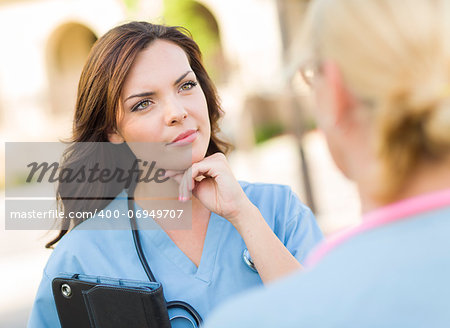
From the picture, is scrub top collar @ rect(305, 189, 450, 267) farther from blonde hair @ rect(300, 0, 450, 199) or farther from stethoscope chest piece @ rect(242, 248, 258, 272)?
stethoscope chest piece @ rect(242, 248, 258, 272)

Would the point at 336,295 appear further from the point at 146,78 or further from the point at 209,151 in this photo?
the point at 209,151

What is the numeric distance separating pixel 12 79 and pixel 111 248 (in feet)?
43.1

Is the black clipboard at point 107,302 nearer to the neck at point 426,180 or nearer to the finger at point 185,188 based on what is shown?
the finger at point 185,188

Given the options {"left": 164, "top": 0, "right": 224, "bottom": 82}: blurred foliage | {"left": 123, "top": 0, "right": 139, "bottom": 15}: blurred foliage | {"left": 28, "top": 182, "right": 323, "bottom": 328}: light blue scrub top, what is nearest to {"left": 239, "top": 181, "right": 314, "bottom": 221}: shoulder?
{"left": 28, "top": 182, "right": 323, "bottom": 328}: light blue scrub top

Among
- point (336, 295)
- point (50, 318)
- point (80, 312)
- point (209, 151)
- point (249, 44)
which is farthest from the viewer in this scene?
point (249, 44)

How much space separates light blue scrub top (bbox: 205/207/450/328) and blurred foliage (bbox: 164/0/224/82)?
223 inches

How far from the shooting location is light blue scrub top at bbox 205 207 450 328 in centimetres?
65

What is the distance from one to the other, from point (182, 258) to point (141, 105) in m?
0.46

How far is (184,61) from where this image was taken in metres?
1.69

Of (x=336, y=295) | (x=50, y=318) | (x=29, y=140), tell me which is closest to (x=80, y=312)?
(x=50, y=318)

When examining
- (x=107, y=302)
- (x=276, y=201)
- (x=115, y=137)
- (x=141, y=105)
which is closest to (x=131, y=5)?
(x=115, y=137)

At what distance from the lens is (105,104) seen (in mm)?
1688

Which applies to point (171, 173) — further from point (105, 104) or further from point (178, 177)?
point (105, 104)

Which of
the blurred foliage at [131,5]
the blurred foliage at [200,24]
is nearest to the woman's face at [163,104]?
the blurred foliage at [200,24]
